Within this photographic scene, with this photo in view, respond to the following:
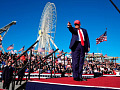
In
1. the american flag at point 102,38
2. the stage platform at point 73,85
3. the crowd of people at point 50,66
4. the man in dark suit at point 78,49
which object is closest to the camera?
the stage platform at point 73,85

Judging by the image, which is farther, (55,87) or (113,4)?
(113,4)

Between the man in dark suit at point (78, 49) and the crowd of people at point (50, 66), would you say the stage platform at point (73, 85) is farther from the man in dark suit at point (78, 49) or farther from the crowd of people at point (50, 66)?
the crowd of people at point (50, 66)

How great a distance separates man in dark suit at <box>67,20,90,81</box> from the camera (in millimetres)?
3283

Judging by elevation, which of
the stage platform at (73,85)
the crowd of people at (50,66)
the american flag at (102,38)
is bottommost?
the stage platform at (73,85)

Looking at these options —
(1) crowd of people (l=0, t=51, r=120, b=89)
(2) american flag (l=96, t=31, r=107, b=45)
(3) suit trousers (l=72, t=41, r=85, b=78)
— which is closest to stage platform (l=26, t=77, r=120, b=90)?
(3) suit trousers (l=72, t=41, r=85, b=78)

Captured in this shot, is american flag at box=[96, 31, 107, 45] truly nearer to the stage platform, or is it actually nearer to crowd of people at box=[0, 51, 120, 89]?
crowd of people at box=[0, 51, 120, 89]

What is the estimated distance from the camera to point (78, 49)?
130 inches

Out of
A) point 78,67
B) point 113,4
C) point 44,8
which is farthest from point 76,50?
point 44,8

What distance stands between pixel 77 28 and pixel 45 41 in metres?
32.8

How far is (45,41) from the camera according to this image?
36.0m

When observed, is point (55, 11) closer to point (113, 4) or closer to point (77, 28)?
point (113, 4)

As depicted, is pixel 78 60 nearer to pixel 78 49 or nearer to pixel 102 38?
pixel 78 49

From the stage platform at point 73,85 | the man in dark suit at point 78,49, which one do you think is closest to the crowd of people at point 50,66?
the man in dark suit at point 78,49

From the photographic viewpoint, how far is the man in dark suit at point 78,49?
3.28 metres
